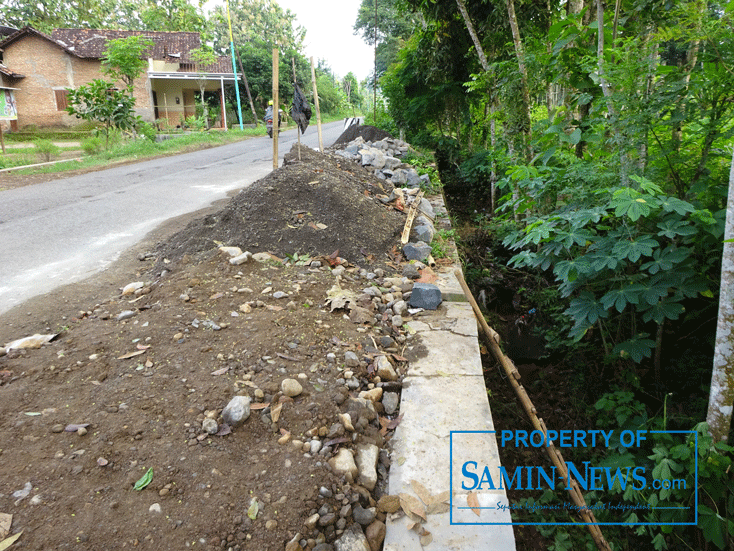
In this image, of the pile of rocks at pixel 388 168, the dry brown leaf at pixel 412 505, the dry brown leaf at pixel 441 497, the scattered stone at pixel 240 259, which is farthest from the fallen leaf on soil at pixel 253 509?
the pile of rocks at pixel 388 168

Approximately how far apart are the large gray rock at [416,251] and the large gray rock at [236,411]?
99.0 inches

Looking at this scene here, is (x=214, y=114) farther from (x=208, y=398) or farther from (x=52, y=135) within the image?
(x=208, y=398)

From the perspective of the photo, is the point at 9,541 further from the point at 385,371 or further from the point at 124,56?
the point at 124,56

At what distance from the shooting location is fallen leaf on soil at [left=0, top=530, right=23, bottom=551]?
1541 millimetres

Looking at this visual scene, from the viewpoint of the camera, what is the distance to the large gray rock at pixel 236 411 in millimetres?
2141

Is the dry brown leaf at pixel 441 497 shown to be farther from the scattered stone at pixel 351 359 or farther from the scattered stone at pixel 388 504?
the scattered stone at pixel 351 359

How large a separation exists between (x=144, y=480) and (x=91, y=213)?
602 cm

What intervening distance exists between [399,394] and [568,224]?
1.34m

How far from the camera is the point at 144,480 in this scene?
5.99 feet

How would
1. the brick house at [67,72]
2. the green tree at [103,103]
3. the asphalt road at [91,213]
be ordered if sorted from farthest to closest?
1. the brick house at [67,72]
2. the green tree at [103,103]
3. the asphalt road at [91,213]

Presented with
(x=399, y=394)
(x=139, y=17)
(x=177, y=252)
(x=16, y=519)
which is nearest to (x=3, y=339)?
(x=177, y=252)

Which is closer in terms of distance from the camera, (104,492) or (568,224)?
(104,492)

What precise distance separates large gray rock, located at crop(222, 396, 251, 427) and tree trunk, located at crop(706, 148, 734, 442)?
211cm

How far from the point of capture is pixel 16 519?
1.64 metres
